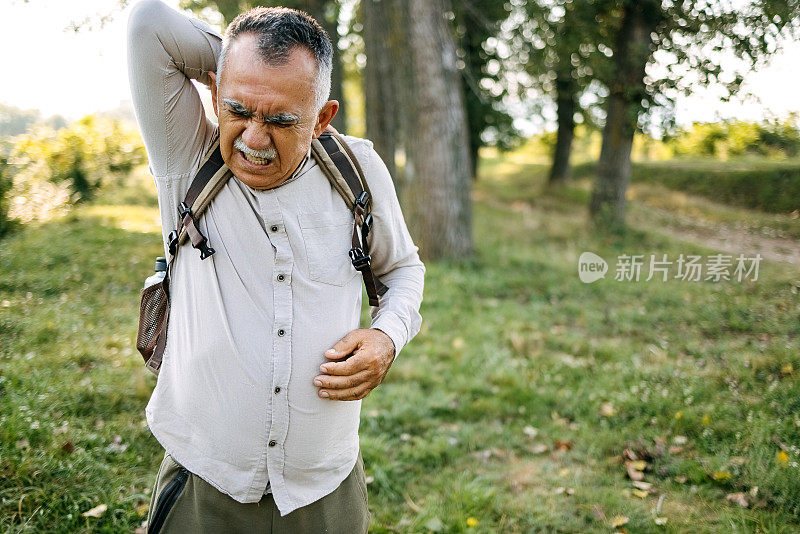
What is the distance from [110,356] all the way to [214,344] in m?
3.53

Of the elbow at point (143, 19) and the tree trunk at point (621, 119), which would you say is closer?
the elbow at point (143, 19)

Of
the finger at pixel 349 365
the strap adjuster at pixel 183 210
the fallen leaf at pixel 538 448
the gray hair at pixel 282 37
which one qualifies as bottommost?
the fallen leaf at pixel 538 448

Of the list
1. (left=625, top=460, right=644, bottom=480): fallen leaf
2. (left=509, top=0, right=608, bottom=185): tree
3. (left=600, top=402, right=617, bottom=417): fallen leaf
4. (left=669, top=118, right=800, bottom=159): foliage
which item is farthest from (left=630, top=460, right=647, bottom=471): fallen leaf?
(left=509, top=0, right=608, bottom=185): tree

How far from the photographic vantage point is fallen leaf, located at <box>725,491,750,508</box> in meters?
3.84

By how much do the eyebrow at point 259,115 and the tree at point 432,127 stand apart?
313 inches

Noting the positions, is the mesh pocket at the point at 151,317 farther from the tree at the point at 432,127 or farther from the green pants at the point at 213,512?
the tree at the point at 432,127

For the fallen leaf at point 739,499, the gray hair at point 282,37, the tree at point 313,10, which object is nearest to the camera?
the gray hair at point 282,37

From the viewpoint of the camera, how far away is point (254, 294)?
205cm

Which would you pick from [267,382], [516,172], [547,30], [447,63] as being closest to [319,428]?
[267,382]

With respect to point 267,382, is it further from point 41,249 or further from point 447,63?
point 447,63

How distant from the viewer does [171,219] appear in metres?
2.17

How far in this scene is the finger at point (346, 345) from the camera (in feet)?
6.75

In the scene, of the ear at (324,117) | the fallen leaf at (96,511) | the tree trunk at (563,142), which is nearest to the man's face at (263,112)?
the ear at (324,117)
